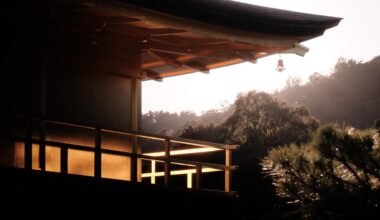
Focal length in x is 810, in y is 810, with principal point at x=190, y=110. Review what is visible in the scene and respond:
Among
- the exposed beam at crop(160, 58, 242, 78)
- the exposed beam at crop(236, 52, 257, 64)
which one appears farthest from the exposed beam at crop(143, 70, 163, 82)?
the exposed beam at crop(236, 52, 257, 64)

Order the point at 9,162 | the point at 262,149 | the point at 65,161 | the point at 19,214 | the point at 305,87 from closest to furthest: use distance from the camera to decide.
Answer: the point at 19,214, the point at 65,161, the point at 9,162, the point at 262,149, the point at 305,87

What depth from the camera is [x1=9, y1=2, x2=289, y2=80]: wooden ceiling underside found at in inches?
335

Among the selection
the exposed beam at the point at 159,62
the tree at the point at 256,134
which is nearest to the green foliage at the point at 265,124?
the tree at the point at 256,134

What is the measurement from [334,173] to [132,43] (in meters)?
2.97

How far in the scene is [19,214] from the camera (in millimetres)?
7250

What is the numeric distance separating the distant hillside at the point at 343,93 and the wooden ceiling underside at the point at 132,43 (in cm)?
3099

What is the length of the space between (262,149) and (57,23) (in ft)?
52.8

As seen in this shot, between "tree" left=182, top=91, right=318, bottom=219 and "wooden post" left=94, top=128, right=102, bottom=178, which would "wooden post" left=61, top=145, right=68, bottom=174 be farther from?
"tree" left=182, top=91, right=318, bottom=219

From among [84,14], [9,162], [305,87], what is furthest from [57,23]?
[305,87]

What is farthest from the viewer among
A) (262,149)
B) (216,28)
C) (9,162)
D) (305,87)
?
(305,87)

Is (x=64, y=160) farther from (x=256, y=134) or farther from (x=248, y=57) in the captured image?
(x=256, y=134)

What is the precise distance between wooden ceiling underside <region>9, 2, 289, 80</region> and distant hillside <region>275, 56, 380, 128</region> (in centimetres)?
3099

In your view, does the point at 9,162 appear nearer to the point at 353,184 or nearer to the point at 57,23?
the point at 57,23

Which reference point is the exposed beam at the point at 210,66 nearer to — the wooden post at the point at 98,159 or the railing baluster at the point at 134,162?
the railing baluster at the point at 134,162
